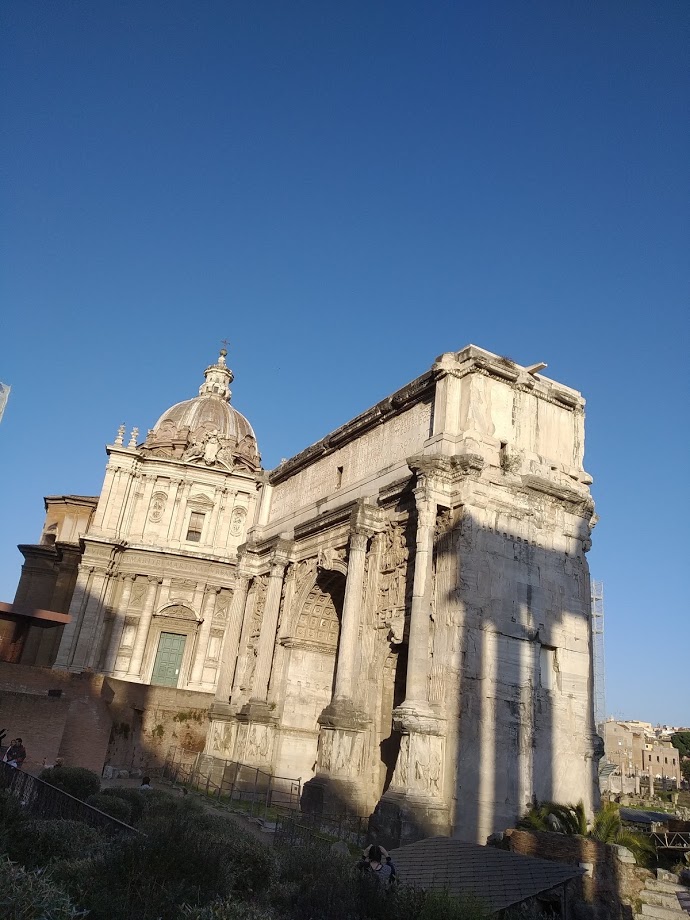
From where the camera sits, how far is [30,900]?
200 inches

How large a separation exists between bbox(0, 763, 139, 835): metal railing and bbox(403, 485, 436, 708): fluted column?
7.39 m

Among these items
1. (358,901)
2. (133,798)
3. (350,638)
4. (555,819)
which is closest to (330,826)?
(133,798)

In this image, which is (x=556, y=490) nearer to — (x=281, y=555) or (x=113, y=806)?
(x=281, y=555)

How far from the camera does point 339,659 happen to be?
62.5 ft

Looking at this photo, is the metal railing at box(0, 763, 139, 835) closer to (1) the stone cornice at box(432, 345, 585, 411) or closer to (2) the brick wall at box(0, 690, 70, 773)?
(2) the brick wall at box(0, 690, 70, 773)

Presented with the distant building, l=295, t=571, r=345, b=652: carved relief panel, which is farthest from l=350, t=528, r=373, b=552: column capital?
the distant building

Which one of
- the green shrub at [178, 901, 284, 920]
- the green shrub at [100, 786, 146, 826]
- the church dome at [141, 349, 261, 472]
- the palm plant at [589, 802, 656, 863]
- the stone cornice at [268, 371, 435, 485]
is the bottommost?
the green shrub at [100, 786, 146, 826]

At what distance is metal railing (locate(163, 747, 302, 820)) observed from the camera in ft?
63.1

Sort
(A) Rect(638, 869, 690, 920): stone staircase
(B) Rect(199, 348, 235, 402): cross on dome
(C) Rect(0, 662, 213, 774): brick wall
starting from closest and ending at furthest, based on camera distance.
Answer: (A) Rect(638, 869, 690, 920): stone staircase
(C) Rect(0, 662, 213, 774): brick wall
(B) Rect(199, 348, 235, 402): cross on dome

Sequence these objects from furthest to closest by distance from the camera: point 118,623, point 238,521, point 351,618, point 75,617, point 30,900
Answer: point 238,521, point 118,623, point 75,617, point 351,618, point 30,900

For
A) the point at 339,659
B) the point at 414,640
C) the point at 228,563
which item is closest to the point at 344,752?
the point at 339,659

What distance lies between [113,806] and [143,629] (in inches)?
946

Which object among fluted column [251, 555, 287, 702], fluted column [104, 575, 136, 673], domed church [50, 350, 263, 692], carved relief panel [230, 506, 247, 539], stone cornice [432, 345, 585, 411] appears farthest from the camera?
carved relief panel [230, 506, 247, 539]

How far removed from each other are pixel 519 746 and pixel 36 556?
3363cm
